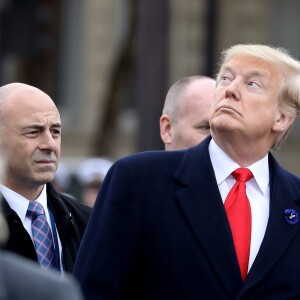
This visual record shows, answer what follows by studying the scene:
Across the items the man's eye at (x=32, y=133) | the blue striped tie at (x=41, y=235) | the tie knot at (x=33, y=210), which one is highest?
the man's eye at (x=32, y=133)

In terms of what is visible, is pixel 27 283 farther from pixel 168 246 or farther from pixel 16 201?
pixel 16 201

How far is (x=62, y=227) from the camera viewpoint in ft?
19.5

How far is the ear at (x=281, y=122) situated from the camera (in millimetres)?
5484

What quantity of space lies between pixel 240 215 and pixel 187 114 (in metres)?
1.74

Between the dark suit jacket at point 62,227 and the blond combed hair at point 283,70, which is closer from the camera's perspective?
the blond combed hair at point 283,70

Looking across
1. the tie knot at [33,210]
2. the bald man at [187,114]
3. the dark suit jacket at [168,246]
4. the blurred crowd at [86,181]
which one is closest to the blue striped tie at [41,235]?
the tie knot at [33,210]

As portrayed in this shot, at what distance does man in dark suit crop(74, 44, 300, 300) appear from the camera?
511cm

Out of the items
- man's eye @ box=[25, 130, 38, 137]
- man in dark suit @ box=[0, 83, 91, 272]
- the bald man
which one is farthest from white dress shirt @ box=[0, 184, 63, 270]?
the bald man

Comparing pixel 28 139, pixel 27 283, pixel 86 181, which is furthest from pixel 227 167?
pixel 86 181

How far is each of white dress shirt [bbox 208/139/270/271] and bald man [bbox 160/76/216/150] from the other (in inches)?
56.2

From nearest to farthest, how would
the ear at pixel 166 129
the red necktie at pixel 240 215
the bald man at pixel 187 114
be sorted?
the red necktie at pixel 240 215
the bald man at pixel 187 114
the ear at pixel 166 129

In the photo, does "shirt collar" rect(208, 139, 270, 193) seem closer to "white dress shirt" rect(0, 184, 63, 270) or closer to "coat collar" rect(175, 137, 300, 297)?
"coat collar" rect(175, 137, 300, 297)

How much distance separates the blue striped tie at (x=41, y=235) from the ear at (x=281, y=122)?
1.07m

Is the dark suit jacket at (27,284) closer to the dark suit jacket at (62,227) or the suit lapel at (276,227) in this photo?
the suit lapel at (276,227)
